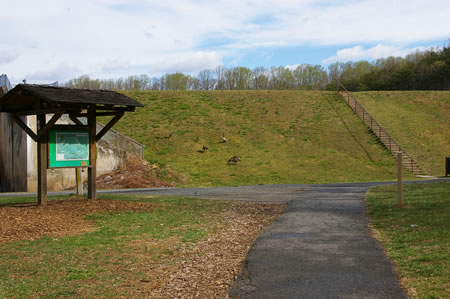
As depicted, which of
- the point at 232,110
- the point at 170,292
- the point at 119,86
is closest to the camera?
the point at 170,292

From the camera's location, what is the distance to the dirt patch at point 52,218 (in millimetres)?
9578

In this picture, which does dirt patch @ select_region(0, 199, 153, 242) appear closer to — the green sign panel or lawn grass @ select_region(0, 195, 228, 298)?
lawn grass @ select_region(0, 195, 228, 298)

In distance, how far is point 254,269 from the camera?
21.7ft

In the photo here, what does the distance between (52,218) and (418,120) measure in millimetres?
42379

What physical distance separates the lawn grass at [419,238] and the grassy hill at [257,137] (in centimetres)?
1699

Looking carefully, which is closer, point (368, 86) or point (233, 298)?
point (233, 298)

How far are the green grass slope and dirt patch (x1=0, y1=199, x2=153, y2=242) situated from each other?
27.5 metres

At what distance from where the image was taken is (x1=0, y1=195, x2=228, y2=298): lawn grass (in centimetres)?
585

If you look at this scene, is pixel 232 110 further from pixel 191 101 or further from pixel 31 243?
pixel 31 243

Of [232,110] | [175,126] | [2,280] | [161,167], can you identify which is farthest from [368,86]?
[2,280]

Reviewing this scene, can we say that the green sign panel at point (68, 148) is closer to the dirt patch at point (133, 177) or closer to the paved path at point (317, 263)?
the paved path at point (317, 263)

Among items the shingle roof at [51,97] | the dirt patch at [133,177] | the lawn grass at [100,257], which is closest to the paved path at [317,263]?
the lawn grass at [100,257]

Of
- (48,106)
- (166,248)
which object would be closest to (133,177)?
(48,106)

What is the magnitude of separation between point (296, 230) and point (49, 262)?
16.6ft
